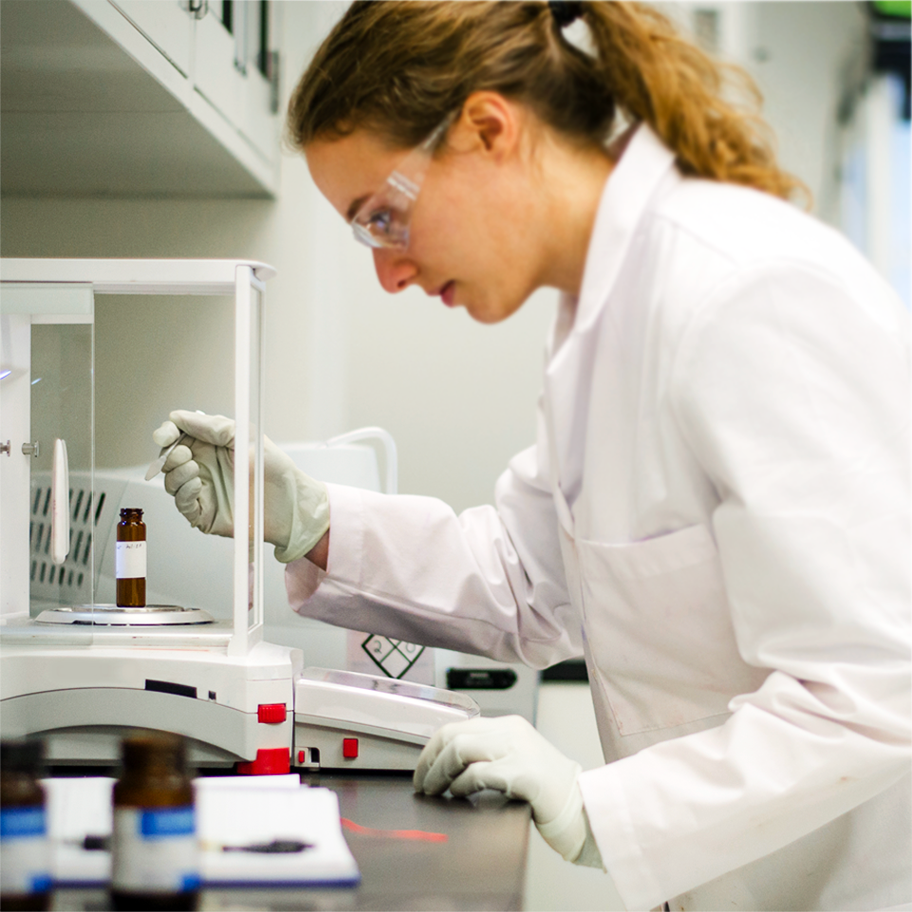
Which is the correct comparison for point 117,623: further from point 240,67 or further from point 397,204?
point 240,67

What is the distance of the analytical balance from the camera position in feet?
3.15

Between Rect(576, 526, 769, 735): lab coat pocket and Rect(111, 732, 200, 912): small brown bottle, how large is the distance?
17.7 inches

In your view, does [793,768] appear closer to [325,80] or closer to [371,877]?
[371,877]

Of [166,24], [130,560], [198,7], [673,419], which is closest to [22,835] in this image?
[673,419]

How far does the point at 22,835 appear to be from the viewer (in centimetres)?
51

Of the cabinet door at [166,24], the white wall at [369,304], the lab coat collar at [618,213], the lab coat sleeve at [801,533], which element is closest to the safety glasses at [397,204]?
the lab coat collar at [618,213]

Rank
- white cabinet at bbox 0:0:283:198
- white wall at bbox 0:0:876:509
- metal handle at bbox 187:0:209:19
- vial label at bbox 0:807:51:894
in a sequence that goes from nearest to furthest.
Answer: vial label at bbox 0:807:51:894 → white cabinet at bbox 0:0:283:198 → metal handle at bbox 187:0:209:19 → white wall at bbox 0:0:876:509

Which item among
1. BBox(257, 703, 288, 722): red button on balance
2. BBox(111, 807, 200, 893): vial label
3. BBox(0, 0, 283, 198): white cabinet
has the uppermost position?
BBox(0, 0, 283, 198): white cabinet

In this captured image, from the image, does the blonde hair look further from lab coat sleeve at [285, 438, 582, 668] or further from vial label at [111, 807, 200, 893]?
vial label at [111, 807, 200, 893]

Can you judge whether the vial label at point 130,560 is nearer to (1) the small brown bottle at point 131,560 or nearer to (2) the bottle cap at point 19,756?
(1) the small brown bottle at point 131,560

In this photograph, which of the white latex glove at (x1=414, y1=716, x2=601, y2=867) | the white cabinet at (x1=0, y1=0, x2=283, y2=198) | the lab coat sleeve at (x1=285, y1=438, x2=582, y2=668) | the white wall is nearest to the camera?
the white latex glove at (x1=414, y1=716, x2=601, y2=867)

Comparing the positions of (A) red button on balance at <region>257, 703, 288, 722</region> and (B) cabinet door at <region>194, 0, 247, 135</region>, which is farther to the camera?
(B) cabinet door at <region>194, 0, 247, 135</region>

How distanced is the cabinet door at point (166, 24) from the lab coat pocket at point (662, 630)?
2.50 ft

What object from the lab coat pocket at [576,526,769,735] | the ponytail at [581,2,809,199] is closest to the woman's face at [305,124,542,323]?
the ponytail at [581,2,809,199]
